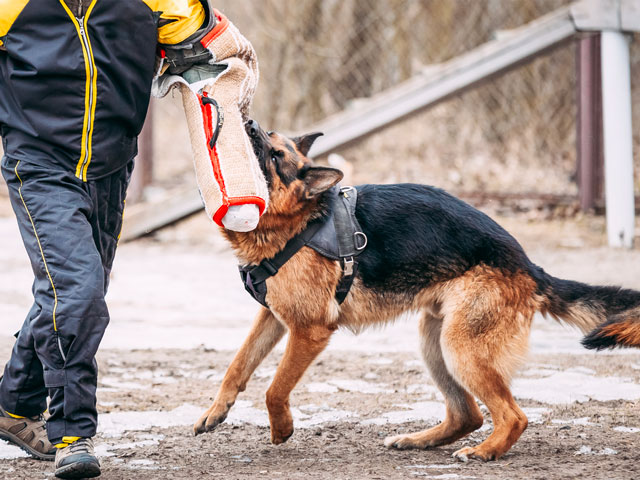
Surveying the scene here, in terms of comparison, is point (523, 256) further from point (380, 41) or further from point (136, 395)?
point (380, 41)

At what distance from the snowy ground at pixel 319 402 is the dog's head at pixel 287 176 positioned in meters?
1.08

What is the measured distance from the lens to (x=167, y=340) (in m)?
5.92

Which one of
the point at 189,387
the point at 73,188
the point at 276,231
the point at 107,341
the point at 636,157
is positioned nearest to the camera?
the point at 73,188

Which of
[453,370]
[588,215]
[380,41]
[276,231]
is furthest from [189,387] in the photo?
[380,41]

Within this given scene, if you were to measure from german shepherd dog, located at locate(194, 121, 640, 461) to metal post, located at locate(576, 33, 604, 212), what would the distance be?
231 inches

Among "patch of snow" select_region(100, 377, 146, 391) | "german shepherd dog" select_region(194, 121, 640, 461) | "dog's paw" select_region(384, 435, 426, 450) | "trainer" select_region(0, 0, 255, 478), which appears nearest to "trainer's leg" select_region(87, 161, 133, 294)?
"trainer" select_region(0, 0, 255, 478)

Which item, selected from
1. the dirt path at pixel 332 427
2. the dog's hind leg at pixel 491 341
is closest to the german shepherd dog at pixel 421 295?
the dog's hind leg at pixel 491 341

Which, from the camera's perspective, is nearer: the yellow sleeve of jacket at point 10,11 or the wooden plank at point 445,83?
the yellow sleeve of jacket at point 10,11

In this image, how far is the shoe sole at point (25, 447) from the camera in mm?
3671

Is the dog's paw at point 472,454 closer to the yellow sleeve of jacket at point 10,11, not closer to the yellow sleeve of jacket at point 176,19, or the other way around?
the yellow sleeve of jacket at point 176,19

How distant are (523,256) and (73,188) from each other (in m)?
1.96

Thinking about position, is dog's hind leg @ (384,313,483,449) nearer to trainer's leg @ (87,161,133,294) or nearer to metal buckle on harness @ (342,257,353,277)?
metal buckle on harness @ (342,257,353,277)

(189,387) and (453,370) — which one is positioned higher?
(453,370)

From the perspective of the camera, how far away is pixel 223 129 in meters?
3.59
